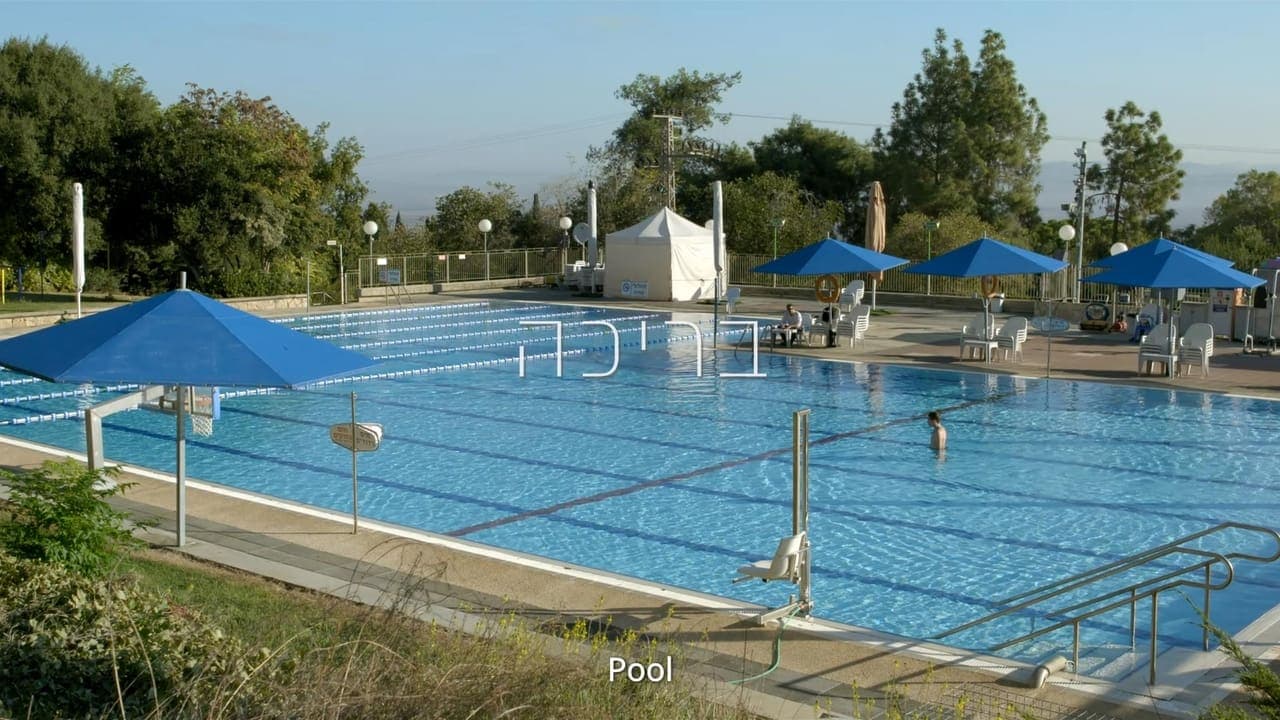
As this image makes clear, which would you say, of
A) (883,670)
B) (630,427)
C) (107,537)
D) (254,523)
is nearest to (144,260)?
(630,427)

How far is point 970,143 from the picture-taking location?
1961 inches

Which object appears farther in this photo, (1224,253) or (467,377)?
(1224,253)

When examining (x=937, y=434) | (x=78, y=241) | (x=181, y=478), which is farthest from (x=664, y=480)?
(x=78, y=241)

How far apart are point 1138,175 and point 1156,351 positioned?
31080mm

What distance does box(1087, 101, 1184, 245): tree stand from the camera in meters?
Result: 48.4

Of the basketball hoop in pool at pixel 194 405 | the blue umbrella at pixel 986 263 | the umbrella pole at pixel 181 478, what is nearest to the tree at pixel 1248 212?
the blue umbrella at pixel 986 263

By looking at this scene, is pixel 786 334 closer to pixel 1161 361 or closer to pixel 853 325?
pixel 853 325

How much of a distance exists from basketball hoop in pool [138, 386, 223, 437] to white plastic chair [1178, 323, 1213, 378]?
16285 mm

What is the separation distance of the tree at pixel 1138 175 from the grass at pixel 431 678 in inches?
1870

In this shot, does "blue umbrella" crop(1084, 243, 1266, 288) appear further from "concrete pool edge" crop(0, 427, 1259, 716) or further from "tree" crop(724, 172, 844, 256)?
"tree" crop(724, 172, 844, 256)

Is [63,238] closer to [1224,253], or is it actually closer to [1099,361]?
[1099,361]

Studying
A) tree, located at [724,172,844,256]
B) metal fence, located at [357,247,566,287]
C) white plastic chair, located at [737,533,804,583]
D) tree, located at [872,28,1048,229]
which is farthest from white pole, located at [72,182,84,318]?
tree, located at [872,28,1048,229]

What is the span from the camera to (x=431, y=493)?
13.2 meters

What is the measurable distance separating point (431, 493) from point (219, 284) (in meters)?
22.5
